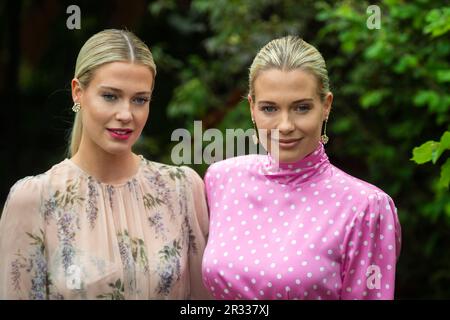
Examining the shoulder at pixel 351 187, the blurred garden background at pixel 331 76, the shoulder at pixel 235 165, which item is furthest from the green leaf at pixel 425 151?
the shoulder at pixel 235 165

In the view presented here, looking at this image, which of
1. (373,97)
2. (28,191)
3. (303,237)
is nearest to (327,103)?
(303,237)

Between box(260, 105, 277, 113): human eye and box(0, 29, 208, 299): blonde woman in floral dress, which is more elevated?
box(260, 105, 277, 113): human eye

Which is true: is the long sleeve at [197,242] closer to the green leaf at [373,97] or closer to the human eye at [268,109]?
the human eye at [268,109]

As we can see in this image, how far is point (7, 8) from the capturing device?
7.27m

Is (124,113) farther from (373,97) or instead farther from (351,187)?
(373,97)

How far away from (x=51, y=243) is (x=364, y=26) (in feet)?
8.29

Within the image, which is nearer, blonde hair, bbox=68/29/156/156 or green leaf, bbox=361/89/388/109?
blonde hair, bbox=68/29/156/156

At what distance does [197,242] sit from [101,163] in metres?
0.44

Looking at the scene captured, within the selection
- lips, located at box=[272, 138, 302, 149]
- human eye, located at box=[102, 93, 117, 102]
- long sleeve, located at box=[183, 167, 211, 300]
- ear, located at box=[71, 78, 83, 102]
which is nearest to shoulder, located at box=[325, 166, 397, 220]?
lips, located at box=[272, 138, 302, 149]

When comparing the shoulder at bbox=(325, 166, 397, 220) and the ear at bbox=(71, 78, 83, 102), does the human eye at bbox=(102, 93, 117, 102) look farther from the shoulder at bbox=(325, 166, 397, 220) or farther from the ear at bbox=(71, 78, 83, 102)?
the shoulder at bbox=(325, 166, 397, 220)

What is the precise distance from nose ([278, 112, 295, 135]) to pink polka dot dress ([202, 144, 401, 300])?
0.16 meters

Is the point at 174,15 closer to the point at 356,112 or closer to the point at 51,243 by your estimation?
the point at 356,112

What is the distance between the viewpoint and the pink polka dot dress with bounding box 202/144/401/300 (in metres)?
2.74

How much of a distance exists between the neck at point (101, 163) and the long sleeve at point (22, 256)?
0.26 m
